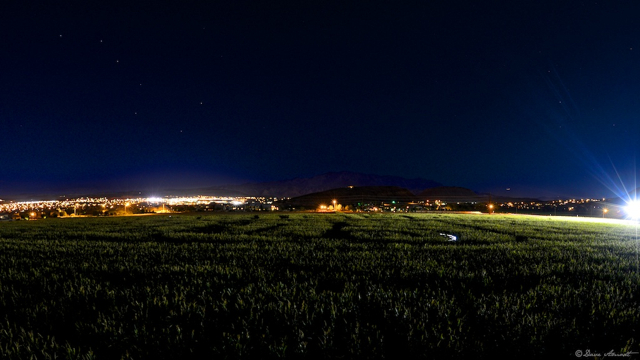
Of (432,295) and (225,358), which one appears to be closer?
(225,358)

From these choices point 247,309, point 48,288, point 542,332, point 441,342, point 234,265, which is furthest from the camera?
point 234,265

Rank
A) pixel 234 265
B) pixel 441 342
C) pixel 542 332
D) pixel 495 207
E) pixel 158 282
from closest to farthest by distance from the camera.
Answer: pixel 441 342, pixel 542 332, pixel 158 282, pixel 234 265, pixel 495 207

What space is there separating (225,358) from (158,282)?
4838 millimetres

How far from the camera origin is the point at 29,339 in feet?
14.8

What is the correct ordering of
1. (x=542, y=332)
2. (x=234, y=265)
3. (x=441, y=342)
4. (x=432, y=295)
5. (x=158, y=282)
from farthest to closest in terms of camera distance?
(x=234, y=265)
(x=158, y=282)
(x=432, y=295)
(x=542, y=332)
(x=441, y=342)

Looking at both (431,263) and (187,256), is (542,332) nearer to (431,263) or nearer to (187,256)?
(431,263)

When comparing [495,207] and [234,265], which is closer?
[234,265]

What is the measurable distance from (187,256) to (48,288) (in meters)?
4.74

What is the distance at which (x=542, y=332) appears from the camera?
4633 millimetres

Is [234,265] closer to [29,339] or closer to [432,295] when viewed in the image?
[29,339]

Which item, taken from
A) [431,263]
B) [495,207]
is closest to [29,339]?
[431,263]

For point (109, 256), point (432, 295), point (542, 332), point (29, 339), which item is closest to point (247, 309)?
point (29, 339)

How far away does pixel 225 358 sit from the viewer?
3.98 m

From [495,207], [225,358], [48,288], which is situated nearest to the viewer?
[225,358]
